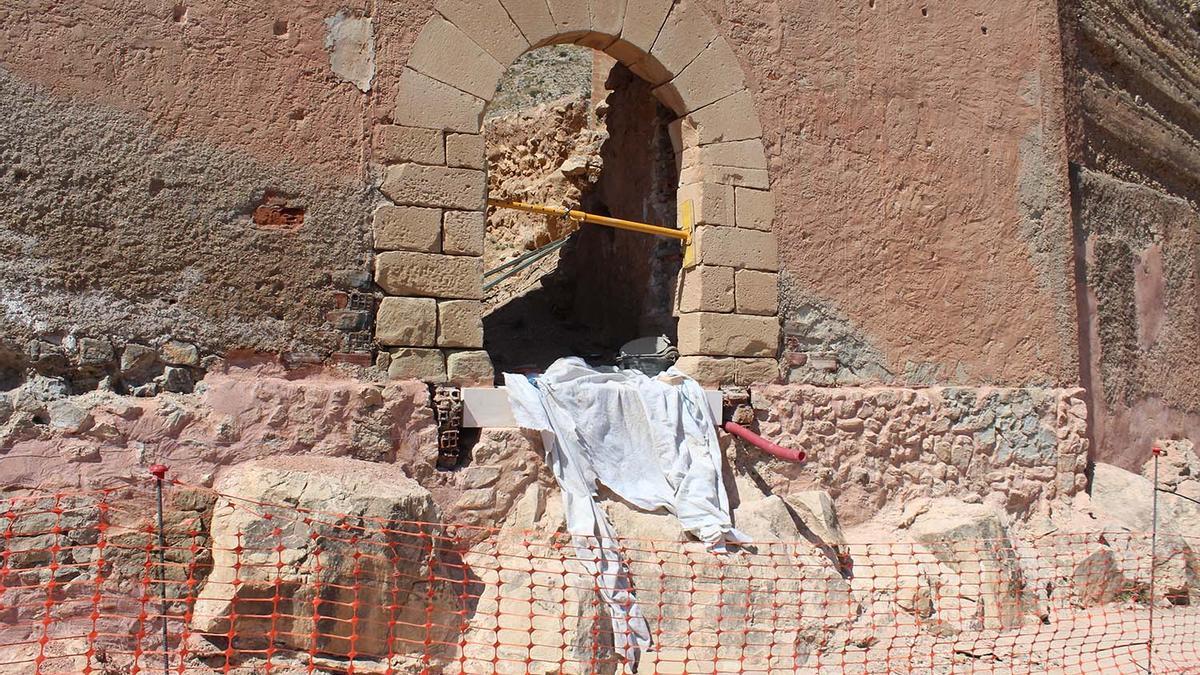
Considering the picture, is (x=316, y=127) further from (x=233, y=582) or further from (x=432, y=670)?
(x=432, y=670)

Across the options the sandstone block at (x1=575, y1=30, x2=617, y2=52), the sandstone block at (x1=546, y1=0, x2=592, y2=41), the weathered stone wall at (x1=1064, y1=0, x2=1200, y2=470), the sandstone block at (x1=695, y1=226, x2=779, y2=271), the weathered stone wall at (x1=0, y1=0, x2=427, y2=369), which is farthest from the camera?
the weathered stone wall at (x1=1064, y1=0, x2=1200, y2=470)

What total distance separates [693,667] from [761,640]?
0.43m

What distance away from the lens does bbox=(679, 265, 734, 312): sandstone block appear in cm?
529

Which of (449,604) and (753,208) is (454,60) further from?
(449,604)

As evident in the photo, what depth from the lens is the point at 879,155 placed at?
600cm

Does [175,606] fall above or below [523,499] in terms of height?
below

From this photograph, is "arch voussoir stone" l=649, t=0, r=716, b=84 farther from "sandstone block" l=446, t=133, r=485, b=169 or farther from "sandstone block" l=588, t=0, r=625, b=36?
"sandstone block" l=446, t=133, r=485, b=169

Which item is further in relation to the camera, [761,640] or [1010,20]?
[1010,20]

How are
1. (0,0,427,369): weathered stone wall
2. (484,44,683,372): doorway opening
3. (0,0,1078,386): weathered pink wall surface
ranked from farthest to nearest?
(484,44,683,372): doorway opening → (0,0,1078,386): weathered pink wall surface → (0,0,427,369): weathered stone wall

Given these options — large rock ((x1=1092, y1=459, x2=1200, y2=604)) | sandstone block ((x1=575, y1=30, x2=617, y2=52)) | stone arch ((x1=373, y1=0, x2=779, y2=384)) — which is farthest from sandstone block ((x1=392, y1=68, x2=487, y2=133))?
large rock ((x1=1092, y1=459, x2=1200, y2=604))

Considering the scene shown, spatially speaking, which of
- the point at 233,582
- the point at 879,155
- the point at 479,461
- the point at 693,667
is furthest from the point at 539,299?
the point at 233,582

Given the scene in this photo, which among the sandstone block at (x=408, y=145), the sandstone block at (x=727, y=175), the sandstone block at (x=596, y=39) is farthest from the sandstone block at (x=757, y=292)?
the sandstone block at (x=408, y=145)

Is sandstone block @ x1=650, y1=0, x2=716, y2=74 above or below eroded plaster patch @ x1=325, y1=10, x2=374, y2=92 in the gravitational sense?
above

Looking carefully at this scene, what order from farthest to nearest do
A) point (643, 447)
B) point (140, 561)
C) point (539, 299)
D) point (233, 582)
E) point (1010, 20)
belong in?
point (539, 299)
point (1010, 20)
point (643, 447)
point (140, 561)
point (233, 582)
